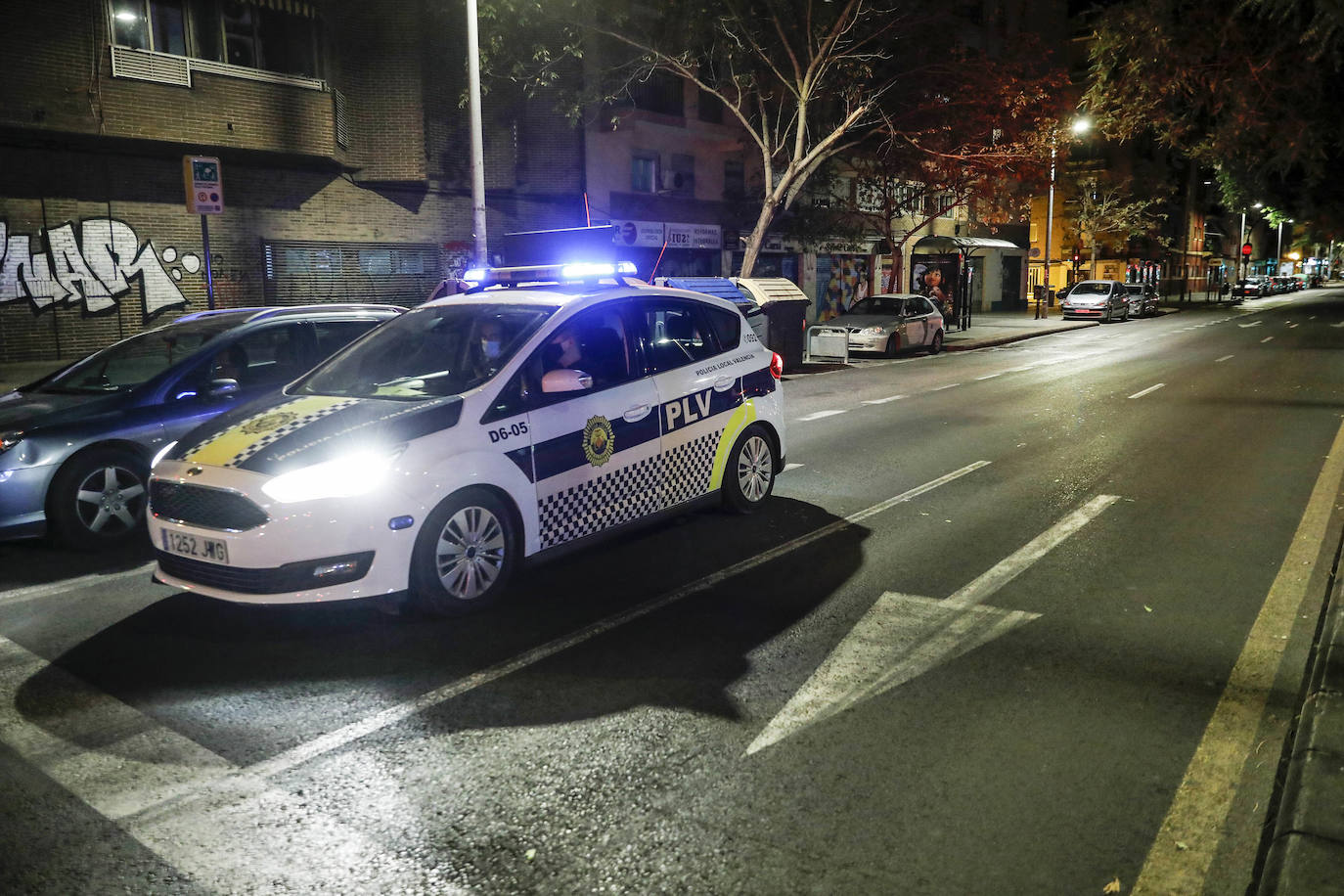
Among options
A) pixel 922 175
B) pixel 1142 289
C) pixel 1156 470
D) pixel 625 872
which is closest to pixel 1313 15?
pixel 1156 470

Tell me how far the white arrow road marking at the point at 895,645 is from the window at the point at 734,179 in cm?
2786

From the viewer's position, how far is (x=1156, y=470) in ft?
31.3

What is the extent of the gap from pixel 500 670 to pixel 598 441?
176cm

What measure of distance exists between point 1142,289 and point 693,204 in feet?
84.9

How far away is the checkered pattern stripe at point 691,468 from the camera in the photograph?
6.76 meters

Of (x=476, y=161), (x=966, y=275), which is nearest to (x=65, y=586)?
(x=476, y=161)

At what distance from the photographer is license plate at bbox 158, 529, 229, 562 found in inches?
195

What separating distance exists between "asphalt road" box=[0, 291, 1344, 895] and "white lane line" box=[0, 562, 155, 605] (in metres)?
0.03

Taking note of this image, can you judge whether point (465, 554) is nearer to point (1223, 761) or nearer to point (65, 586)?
point (65, 586)

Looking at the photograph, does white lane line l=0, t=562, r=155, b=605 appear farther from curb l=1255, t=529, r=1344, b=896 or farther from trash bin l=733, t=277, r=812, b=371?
trash bin l=733, t=277, r=812, b=371

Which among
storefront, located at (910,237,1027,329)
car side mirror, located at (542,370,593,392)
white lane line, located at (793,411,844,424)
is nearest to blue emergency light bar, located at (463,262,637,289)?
white lane line, located at (793,411,844,424)

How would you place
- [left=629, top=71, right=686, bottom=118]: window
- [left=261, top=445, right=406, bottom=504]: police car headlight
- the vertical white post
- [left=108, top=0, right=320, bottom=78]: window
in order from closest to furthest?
[left=261, top=445, right=406, bottom=504]: police car headlight
the vertical white post
[left=108, top=0, right=320, bottom=78]: window
[left=629, top=71, right=686, bottom=118]: window

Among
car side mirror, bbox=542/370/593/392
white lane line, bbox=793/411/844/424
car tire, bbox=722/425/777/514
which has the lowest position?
white lane line, bbox=793/411/844/424

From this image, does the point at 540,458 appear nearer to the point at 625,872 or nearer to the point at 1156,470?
the point at 625,872
